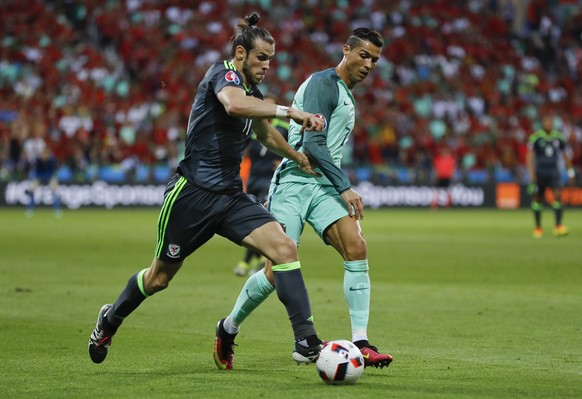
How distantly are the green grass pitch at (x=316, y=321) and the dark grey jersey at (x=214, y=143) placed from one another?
1277mm

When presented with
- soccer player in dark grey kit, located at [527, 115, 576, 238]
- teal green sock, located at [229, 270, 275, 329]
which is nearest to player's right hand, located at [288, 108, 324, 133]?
teal green sock, located at [229, 270, 275, 329]

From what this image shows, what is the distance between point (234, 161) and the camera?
7.07m

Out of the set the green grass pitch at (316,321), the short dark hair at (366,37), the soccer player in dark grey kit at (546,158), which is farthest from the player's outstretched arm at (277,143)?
the soccer player in dark grey kit at (546,158)

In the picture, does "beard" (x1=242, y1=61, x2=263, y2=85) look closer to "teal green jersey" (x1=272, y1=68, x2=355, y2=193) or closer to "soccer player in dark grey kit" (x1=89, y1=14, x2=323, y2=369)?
"soccer player in dark grey kit" (x1=89, y1=14, x2=323, y2=369)

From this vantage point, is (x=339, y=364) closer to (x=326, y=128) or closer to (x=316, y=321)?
(x=326, y=128)

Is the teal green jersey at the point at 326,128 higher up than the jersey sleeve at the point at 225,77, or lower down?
A: lower down

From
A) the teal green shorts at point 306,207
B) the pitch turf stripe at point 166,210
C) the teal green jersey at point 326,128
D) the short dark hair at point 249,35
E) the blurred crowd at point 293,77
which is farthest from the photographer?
the blurred crowd at point 293,77

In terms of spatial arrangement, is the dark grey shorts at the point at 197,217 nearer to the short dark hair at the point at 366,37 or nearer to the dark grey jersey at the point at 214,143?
the dark grey jersey at the point at 214,143

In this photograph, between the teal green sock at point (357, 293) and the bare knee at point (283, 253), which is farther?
the teal green sock at point (357, 293)

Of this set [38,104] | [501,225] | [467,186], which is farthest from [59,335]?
[467,186]

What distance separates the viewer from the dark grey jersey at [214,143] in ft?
22.8

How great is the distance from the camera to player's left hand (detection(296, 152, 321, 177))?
→ 7363mm

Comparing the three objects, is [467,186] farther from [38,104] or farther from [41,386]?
[41,386]

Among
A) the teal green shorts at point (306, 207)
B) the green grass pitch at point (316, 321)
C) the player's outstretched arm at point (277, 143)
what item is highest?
the player's outstretched arm at point (277, 143)
